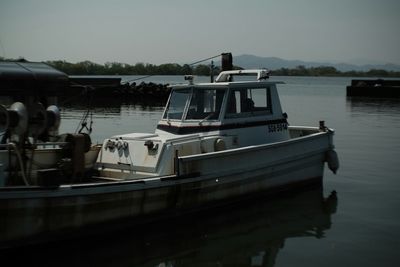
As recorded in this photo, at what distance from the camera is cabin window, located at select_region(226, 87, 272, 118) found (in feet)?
36.7

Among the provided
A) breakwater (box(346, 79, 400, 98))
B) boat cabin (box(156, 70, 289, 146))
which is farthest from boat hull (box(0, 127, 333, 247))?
breakwater (box(346, 79, 400, 98))

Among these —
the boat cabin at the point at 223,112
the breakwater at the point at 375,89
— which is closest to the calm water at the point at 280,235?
the boat cabin at the point at 223,112

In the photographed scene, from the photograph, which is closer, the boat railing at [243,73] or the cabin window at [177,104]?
the cabin window at [177,104]

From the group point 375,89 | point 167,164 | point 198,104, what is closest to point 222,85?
point 198,104

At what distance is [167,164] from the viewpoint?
9.48 meters

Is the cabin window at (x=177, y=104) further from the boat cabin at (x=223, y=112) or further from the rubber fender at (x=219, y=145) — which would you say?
the rubber fender at (x=219, y=145)

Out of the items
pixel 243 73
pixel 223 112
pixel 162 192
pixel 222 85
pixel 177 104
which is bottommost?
pixel 162 192

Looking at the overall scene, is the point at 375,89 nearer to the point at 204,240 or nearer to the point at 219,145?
the point at 219,145

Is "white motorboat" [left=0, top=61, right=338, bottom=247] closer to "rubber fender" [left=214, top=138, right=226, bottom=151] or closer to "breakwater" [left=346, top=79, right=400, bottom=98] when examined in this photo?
"rubber fender" [left=214, top=138, right=226, bottom=151]

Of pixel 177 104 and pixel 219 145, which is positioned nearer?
pixel 219 145

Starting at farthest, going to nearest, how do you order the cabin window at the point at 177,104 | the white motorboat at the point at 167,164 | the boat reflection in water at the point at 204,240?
1. the cabin window at the point at 177,104
2. the boat reflection in water at the point at 204,240
3. the white motorboat at the point at 167,164

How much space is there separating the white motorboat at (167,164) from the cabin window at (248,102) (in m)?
0.02

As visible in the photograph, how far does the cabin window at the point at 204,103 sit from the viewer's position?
36.5ft

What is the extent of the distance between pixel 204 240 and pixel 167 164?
1.55 metres
